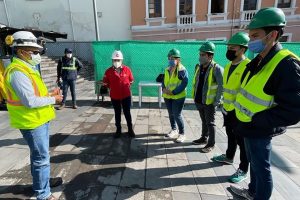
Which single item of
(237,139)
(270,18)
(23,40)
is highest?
(270,18)

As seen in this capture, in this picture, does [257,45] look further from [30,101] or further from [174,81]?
[30,101]

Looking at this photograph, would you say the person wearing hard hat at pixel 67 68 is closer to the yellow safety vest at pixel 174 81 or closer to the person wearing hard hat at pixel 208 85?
the yellow safety vest at pixel 174 81

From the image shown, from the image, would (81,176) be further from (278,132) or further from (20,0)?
(20,0)

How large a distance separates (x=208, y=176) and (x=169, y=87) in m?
1.94

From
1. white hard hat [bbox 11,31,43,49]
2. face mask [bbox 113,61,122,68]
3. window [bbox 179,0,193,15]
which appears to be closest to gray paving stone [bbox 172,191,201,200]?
white hard hat [bbox 11,31,43,49]

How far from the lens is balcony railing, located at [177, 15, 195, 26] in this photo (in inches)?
669

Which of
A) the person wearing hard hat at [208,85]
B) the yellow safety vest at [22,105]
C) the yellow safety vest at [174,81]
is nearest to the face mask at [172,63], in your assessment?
the yellow safety vest at [174,81]

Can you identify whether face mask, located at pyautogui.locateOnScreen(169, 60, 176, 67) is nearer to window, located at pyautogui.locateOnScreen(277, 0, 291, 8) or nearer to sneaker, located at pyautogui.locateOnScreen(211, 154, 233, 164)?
sneaker, located at pyautogui.locateOnScreen(211, 154, 233, 164)

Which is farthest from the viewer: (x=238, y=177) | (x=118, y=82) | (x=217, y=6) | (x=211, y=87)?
(x=217, y=6)

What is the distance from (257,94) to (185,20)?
1650 centimetres

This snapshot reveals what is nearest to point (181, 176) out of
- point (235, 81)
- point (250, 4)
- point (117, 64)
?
point (235, 81)

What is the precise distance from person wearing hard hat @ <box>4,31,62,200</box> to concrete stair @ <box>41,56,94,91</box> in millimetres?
7506

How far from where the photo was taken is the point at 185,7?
17.3 metres

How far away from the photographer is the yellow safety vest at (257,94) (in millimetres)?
1929
